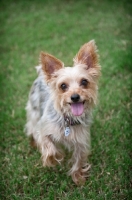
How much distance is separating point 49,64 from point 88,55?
0.49 m

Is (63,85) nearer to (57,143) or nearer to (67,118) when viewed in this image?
(67,118)

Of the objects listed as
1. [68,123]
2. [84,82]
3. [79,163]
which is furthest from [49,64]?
[79,163]

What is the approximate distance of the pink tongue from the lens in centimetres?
333

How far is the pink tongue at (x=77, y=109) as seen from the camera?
3.33 m

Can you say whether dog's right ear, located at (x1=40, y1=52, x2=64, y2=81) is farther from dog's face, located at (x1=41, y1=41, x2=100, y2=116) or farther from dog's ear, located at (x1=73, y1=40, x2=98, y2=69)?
dog's ear, located at (x1=73, y1=40, x2=98, y2=69)

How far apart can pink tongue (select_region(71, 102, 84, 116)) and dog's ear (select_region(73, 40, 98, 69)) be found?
55 centimetres

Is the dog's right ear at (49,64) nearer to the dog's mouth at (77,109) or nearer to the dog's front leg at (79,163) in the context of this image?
the dog's mouth at (77,109)

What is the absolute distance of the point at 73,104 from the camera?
3359mm

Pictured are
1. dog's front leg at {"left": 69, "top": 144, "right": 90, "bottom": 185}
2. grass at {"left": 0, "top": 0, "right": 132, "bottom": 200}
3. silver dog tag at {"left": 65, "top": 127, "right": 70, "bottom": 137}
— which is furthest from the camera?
dog's front leg at {"left": 69, "top": 144, "right": 90, "bottom": 185}

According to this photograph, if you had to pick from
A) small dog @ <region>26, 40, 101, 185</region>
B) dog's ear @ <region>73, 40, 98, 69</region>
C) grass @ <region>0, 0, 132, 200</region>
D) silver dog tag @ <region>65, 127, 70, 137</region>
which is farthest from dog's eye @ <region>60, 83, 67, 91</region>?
grass @ <region>0, 0, 132, 200</region>

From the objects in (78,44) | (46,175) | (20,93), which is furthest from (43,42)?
(46,175)

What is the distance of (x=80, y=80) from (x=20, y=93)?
241 centimetres

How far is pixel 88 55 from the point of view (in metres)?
3.57

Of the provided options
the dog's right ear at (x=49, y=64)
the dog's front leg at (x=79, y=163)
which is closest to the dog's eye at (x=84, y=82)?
the dog's right ear at (x=49, y=64)
